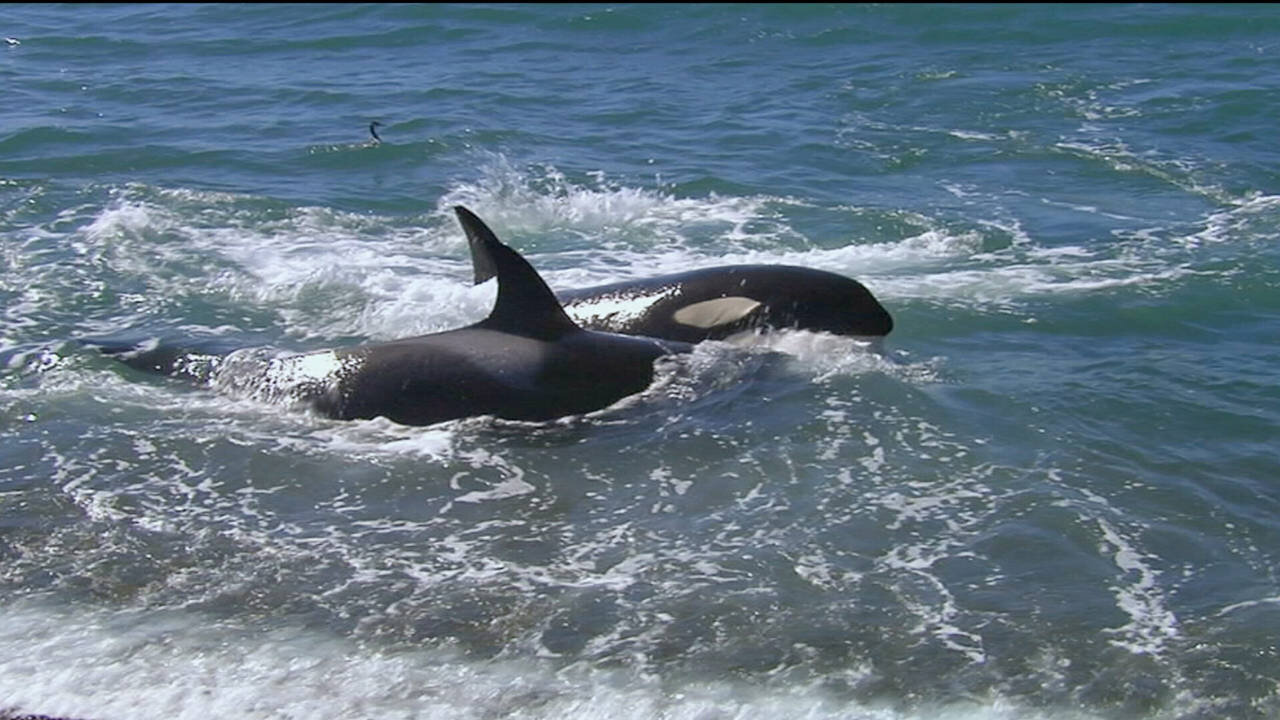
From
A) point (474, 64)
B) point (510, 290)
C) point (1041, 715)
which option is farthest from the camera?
point (474, 64)

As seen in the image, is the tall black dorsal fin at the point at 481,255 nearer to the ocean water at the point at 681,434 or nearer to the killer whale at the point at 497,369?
the killer whale at the point at 497,369

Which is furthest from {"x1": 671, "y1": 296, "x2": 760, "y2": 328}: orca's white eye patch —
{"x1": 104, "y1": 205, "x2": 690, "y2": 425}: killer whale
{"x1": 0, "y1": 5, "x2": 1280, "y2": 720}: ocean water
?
{"x1": 104, "y1": 205, "x2": 690, "y2": 425}: killer whale

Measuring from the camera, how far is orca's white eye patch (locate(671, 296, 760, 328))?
521 inches

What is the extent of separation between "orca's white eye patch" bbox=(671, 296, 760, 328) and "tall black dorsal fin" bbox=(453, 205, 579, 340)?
1.50 meters

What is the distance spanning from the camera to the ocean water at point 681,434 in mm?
8523

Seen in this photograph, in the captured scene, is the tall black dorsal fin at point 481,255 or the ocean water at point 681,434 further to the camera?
the tall black dorsal fin at point 481,255

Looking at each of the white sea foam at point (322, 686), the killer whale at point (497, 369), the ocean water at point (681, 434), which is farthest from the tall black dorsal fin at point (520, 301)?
the white sea foam at point (322, 686)

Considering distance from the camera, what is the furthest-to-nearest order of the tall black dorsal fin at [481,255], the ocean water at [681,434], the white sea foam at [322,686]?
the tall black dorsal fin at [481,255]
the ocean water at [681,434]
the white sea foam at [322,686]

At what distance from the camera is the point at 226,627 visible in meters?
8.85

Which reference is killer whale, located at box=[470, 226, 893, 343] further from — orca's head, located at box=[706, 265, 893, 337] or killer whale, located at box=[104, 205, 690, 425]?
killer whale, located at box=[104, 205, 690, 425]

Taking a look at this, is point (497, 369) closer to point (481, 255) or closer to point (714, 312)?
point (481, 255)

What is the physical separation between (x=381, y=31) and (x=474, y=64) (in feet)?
13.2

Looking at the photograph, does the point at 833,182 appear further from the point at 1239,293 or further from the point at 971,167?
the point at 1239,293

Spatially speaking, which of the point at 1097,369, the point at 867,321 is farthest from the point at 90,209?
the point at 1097,369
